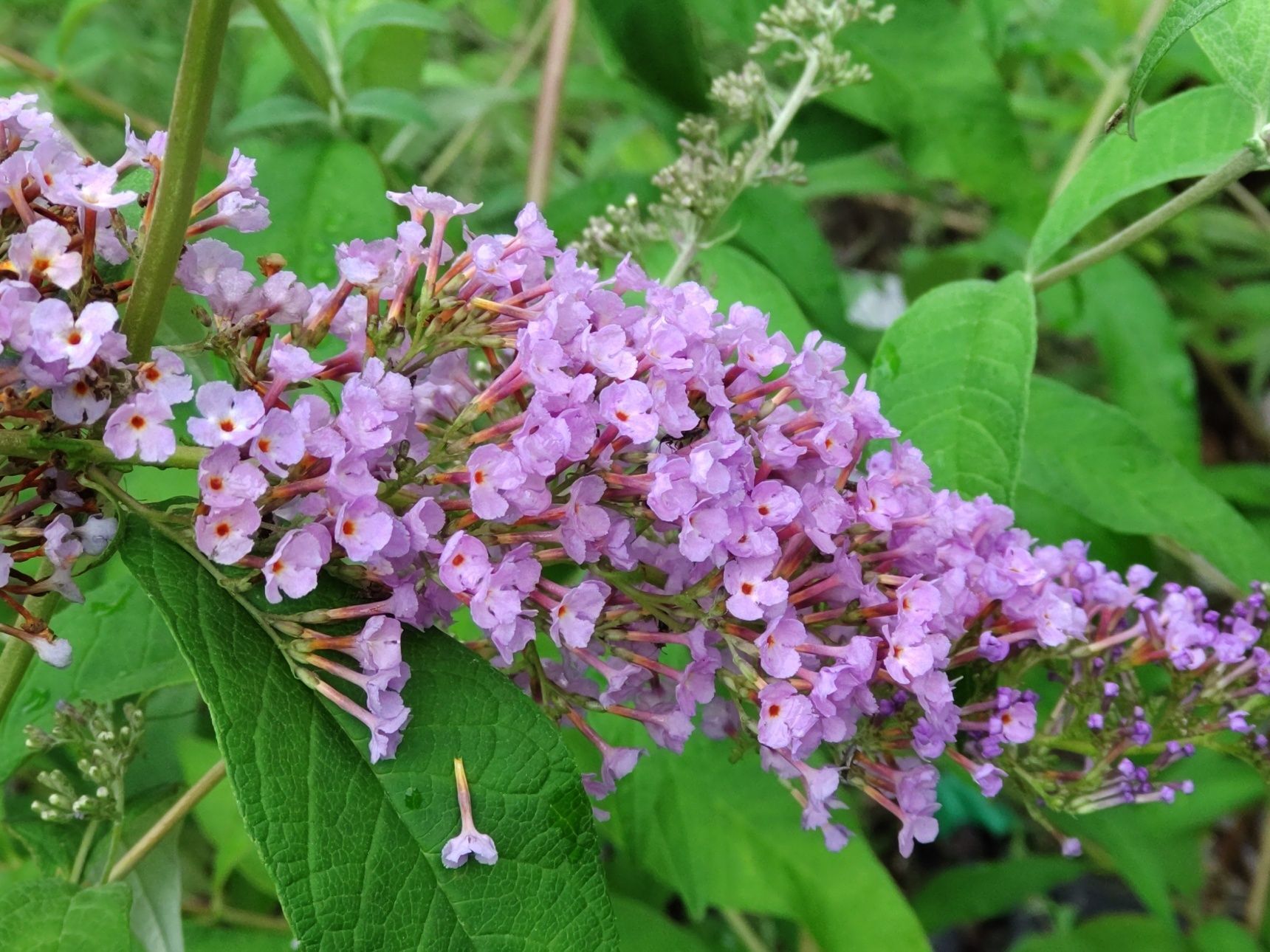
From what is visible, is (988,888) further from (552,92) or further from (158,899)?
(552,92)

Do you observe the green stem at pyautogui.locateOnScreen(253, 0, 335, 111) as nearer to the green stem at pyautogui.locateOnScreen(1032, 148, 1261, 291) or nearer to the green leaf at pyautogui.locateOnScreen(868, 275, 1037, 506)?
the green leaf at pyautogui.locateOnScreen(868, 275, 1037, 506)

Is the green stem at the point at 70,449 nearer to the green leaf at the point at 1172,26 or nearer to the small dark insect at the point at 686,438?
the small dark insect at the point at 686,438

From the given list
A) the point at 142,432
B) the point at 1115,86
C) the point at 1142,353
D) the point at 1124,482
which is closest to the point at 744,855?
the point at 1124,482

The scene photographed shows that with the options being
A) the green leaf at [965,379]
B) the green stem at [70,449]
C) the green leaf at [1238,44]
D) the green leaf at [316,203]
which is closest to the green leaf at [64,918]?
the green stem at [70,449]

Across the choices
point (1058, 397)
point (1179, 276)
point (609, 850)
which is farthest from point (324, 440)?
point (1179, 276)

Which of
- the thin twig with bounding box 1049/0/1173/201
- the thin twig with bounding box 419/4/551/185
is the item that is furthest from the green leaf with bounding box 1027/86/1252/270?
the thin twig with bounding box 419/4/551/185

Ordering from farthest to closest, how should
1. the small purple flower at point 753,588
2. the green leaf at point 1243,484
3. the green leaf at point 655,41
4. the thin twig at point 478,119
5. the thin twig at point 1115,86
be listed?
1. the thin twig at point 478,119
2. the green leaf at point 1243,484
3. the thin twig at point 1115,86
4. the green leaf at point 655,41
5. the small purple flower at point 753,588
